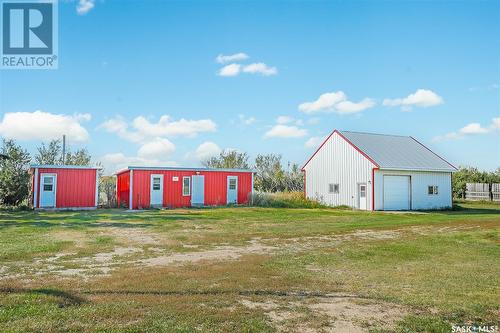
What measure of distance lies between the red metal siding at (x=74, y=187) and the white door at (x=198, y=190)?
251 inches

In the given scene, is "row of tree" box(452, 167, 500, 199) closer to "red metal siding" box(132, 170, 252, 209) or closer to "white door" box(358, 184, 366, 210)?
"white door" box(358, 184, 366, 210)

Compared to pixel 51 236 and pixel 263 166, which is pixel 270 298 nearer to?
pixel 51 236

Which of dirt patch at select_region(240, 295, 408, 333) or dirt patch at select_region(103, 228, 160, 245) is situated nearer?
dirt patch at select_region(240, 295, 408, 333)

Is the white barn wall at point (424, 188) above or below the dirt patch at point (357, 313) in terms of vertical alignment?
above

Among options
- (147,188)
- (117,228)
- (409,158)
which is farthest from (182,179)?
(409,158)

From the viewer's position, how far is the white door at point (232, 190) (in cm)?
3064

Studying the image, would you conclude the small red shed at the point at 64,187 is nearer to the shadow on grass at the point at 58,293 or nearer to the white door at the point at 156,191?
the white door at the point at 156,191

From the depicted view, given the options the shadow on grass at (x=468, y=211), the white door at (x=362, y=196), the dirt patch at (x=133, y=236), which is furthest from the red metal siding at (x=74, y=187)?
the shadow on grass at (x=468, y=211)

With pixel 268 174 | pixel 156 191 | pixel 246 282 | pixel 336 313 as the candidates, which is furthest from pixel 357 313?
pixel 268 174

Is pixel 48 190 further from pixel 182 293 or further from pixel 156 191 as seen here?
pixel 182 293

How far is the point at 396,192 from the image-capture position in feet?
92.5

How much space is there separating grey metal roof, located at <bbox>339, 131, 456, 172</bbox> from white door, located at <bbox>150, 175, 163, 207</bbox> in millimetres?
13235

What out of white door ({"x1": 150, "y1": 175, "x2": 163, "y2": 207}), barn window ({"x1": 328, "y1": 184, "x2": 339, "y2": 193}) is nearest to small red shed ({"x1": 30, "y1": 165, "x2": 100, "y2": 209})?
white door ({"x1": 150, "y1": 175, "x2": 163, "y2": 207})

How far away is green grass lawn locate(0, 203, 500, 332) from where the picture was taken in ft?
16.8
